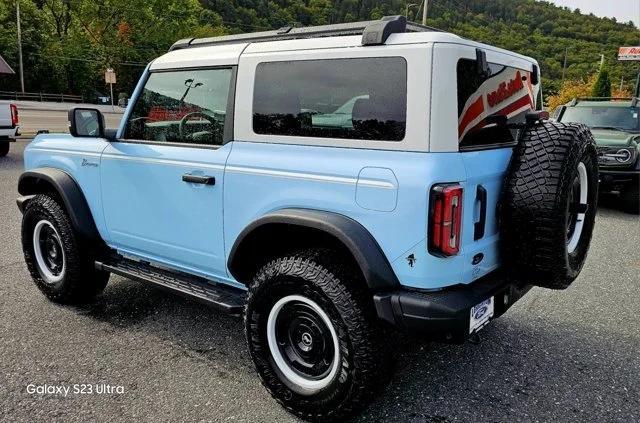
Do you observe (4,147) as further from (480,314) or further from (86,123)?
(480,314)

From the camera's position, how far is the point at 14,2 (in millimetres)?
48875

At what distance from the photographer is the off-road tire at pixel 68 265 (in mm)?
3719

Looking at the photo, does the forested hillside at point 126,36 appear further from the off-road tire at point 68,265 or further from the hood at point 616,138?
the off-road tire at point 68,265

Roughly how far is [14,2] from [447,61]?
192 ft

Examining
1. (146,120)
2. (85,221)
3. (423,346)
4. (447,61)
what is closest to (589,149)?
(447,61)

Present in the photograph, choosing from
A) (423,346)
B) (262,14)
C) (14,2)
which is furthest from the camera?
(262,14)

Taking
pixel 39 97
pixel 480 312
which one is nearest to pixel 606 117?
pixel 480 312

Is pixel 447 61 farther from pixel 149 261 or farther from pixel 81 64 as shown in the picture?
pixel 81 64

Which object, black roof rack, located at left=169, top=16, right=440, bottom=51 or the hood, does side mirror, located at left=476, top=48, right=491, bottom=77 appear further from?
the hood

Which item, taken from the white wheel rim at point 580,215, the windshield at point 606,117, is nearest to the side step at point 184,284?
the white wheel rim at point 580,215

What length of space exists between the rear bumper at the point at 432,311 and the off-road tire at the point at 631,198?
22.3ft

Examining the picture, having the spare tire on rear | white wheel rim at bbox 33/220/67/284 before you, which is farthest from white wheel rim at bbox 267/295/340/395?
white wheel rim at bbox 33/220/67/284

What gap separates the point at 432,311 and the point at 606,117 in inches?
337

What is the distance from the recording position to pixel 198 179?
2.93 m
